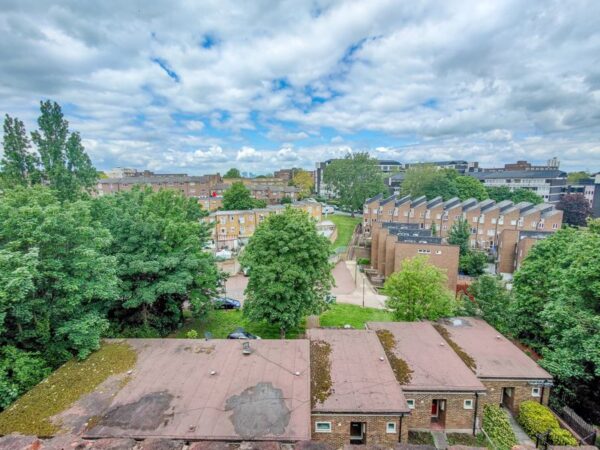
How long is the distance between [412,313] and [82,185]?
30593 millimetres

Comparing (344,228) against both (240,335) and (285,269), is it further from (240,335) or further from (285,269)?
(285,269)

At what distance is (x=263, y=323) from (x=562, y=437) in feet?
54.5

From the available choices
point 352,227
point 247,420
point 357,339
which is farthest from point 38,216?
point 352,227

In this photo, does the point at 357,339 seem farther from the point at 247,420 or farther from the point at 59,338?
the point at 59,338

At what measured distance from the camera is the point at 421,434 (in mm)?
12320

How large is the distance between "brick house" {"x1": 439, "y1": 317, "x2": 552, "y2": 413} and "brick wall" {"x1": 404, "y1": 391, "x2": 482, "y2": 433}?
3.53 ft

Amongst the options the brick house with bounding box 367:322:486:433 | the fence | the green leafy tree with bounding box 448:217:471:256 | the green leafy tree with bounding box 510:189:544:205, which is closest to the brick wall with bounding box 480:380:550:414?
the fence

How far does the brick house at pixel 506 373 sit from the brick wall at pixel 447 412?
3.53 feet

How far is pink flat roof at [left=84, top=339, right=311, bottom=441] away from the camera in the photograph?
8.83 metres

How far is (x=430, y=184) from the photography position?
64.2 m

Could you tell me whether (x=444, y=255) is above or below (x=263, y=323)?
above

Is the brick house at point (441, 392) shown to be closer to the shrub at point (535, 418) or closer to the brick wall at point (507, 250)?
the shrub at point (535, 418)

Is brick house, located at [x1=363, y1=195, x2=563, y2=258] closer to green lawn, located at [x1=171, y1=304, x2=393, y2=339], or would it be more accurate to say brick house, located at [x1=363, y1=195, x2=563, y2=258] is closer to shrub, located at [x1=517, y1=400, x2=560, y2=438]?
green lawn, located at [x1=171, y1=304, x2=393, y2=339]

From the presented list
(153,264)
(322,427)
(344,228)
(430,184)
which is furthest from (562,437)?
(430,184)
